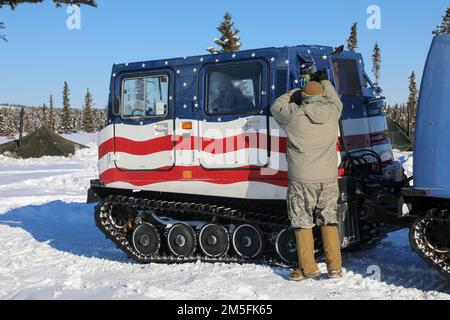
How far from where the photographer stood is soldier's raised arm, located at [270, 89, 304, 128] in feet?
20.8

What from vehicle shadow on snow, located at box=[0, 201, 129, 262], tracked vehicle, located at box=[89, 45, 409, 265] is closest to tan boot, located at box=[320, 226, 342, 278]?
tracked vehicle, located at box=[89, 45, 409, 265]

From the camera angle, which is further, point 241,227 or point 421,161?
point 241,227

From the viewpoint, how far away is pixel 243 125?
7.23 meters

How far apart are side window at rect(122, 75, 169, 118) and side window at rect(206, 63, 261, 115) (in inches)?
29.4

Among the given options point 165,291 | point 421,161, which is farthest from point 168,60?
point 421,161

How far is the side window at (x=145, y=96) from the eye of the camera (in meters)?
8.01

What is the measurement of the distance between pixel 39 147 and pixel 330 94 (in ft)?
105

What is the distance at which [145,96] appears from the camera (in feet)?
27.0

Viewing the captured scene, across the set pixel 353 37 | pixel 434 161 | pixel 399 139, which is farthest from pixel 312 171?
pixel 353 37

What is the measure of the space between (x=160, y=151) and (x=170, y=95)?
78cm

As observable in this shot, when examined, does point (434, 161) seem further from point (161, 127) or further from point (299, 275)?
point (161, 127)
